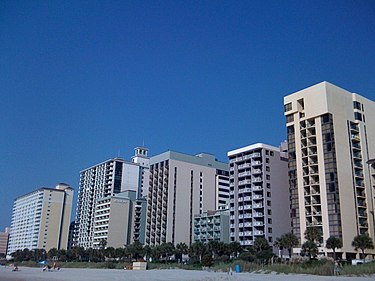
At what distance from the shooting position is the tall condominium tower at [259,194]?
99250 millimetres

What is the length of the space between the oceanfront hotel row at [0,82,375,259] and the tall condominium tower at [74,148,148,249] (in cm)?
806

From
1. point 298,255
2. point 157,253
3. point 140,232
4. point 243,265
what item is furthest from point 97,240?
point 243,265

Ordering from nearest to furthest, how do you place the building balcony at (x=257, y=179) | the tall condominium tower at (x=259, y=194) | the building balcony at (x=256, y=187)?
1. the tall condominium tower at (x=259, y=194)
2. the building balcony at (x=256, y=187)
3. the building balcony at (x=257, y=179)

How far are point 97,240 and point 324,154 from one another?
93.9m

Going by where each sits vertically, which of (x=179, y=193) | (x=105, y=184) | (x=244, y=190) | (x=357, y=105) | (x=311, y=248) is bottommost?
(x=311, y=248)

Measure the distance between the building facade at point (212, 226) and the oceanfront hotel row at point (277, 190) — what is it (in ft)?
0.92

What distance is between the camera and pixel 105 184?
169 m

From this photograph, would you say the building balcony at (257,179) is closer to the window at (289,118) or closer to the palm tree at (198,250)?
the window at (289,118)

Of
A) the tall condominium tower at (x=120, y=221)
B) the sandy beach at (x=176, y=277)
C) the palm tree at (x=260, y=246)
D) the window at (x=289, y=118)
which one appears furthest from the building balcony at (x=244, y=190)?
the tall condominium tower at (x=120, y=221)

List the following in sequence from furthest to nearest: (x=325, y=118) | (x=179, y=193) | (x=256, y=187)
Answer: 1. (x=179, y=193)
2. (x=256, y=187)
3. (x=325, y=118)

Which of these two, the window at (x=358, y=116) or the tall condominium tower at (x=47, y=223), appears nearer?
the window at (x=358, y=116)

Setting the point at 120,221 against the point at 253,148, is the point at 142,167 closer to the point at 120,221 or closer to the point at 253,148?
the point at 120,221

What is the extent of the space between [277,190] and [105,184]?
86.5 metres

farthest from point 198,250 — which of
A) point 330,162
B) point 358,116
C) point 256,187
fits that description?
point 358,116
